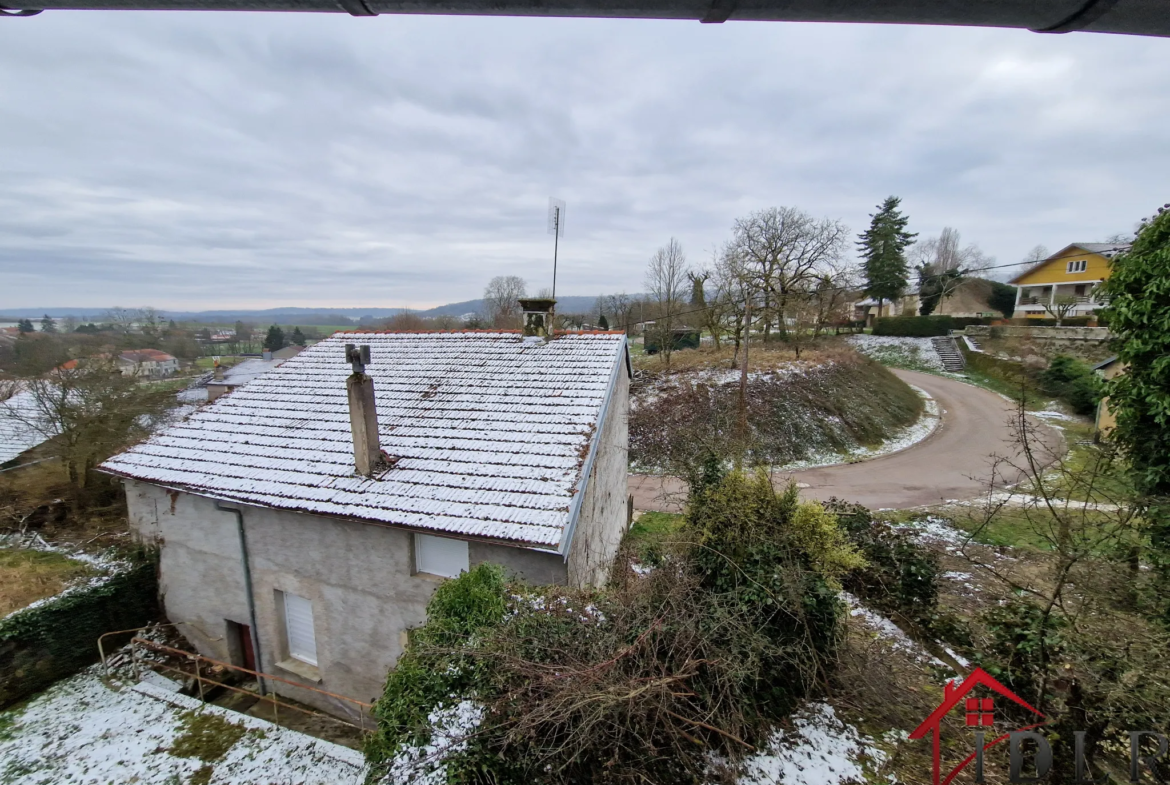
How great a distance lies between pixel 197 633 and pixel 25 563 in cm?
732

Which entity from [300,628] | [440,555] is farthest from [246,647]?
[440,555]

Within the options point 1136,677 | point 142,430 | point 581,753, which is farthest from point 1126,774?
point 142,430

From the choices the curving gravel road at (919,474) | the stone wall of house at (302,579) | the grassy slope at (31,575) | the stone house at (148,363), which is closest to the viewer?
the stone wall of house at (302,579)

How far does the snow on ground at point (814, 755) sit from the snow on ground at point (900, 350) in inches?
1359

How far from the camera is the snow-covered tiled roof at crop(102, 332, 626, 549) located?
7340mm

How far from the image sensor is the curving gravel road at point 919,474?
15.4 m

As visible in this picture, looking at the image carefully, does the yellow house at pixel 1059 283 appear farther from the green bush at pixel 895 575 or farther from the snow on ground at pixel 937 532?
the green bush at pixel 895 575

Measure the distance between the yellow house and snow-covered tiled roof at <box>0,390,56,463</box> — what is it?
5462 centimetres

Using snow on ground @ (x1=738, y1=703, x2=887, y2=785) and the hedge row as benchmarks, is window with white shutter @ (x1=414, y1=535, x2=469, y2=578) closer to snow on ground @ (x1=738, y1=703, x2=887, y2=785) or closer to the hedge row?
snow on ground @ (x1=738, y1=703, x2=887, y2=785)

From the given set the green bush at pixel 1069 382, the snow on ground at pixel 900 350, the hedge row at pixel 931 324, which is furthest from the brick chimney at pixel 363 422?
the hedge row at pixel 931 324

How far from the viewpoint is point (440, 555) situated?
750cm

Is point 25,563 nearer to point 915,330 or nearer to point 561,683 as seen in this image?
point 561,683

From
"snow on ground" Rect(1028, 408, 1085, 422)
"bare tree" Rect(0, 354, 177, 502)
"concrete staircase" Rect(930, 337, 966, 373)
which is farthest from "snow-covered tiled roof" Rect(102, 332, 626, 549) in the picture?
"concrete staircase" Rect(930, 337, 966, 373)

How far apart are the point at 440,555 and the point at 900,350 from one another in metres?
40.3
